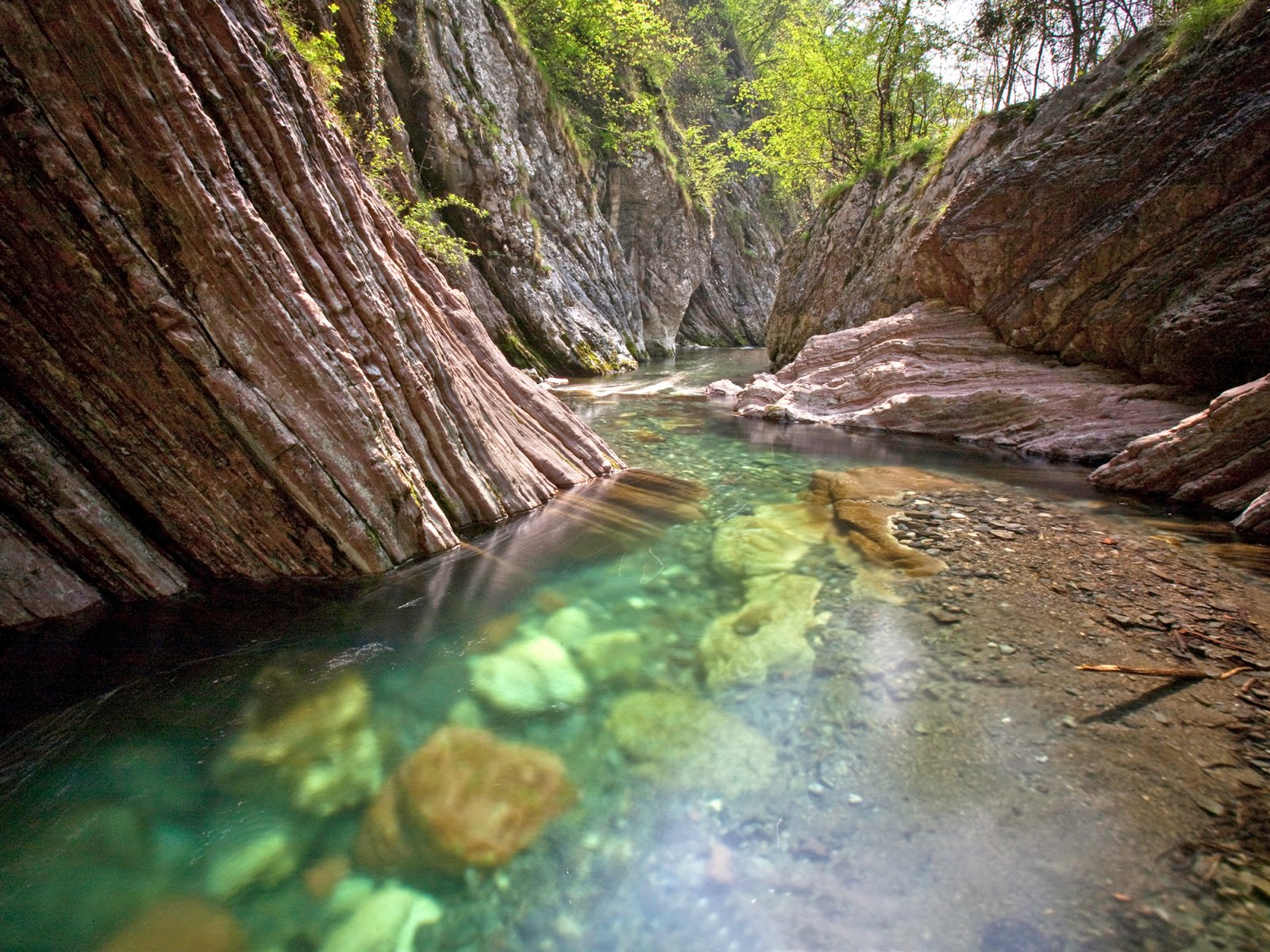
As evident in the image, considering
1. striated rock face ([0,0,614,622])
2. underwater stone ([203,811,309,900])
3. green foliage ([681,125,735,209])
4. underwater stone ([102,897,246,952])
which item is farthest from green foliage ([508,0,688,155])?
underwater stone ([102,897,246,952])

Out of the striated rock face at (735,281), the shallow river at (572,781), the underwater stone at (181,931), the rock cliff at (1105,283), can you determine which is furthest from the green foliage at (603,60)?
the underwater stone at (181,931)

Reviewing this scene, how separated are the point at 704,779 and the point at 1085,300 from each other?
39.2 ft

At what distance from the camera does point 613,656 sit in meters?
3.61

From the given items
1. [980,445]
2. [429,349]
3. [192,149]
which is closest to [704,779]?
[429,349]

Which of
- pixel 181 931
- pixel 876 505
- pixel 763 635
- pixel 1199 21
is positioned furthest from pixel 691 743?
pixel 1199 21

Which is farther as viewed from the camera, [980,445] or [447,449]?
[980,445]

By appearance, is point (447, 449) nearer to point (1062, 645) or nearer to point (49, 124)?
point (49, 124)

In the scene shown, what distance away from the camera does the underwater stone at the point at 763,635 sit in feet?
11.3

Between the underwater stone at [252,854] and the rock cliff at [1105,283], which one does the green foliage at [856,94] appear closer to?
the rock cliff at [1105,283]

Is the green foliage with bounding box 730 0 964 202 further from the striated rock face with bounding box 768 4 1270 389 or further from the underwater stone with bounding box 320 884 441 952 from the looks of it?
the underwater stone with bounding box 320 884 441 952

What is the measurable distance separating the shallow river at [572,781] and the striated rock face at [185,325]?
515mm

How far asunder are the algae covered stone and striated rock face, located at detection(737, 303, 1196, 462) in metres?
9.11

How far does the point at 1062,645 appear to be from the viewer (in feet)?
11.4

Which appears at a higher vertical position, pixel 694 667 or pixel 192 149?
pixel 192 149
